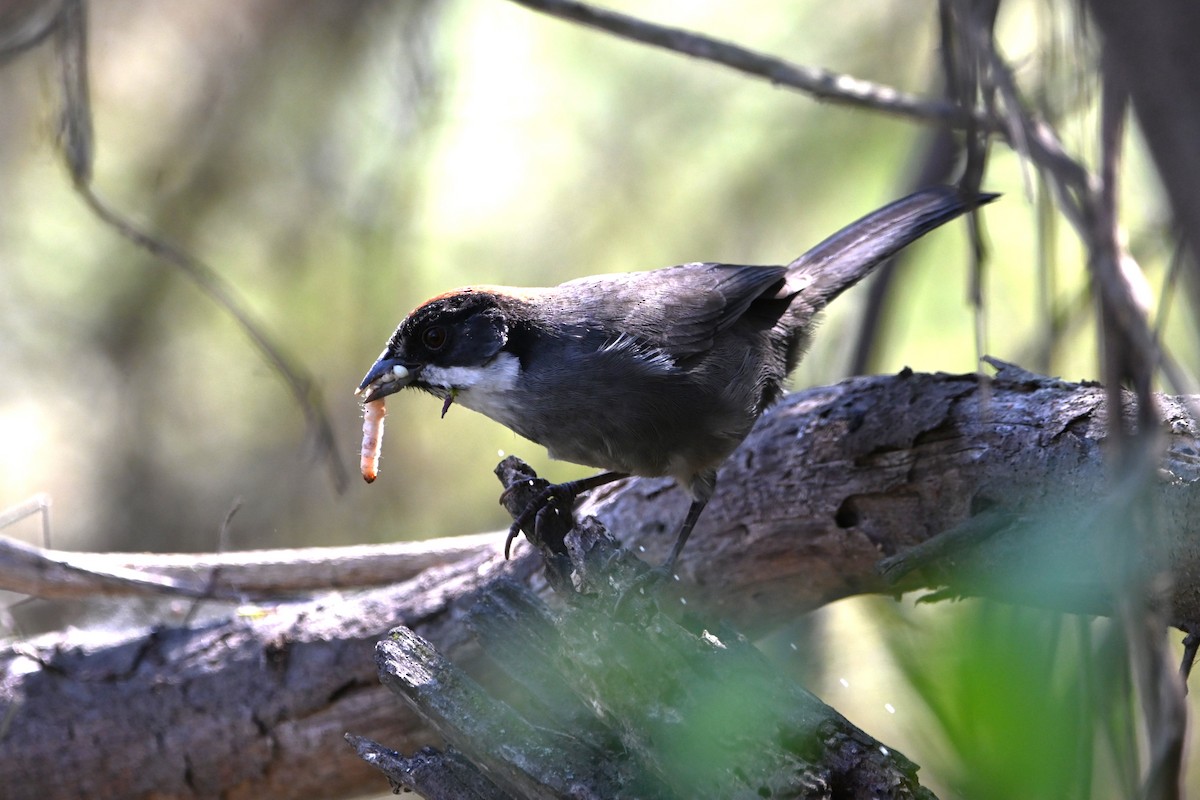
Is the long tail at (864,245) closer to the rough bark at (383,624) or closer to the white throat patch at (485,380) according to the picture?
the rough bark at (383,624)

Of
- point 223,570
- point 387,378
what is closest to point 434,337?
point 387,378

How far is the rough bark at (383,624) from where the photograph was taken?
11.4ft

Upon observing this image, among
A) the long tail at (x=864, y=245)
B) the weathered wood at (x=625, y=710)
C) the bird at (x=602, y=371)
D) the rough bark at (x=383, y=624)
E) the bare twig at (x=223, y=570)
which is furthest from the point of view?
the long tail at (x=864, y=245)

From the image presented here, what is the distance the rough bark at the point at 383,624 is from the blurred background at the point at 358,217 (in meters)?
3.86

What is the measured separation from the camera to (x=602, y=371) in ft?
11.9

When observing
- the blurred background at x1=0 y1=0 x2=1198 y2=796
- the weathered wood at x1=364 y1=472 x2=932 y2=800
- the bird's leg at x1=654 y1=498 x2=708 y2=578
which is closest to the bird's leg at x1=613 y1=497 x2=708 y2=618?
the bird's leg at x1=654 y1=498 x2=708 y2=578

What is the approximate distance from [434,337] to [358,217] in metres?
4.75

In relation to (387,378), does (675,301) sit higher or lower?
higher

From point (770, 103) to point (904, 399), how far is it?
5311 millimetres

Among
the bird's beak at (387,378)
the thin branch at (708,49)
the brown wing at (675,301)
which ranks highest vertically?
the thin branch at (708,49)

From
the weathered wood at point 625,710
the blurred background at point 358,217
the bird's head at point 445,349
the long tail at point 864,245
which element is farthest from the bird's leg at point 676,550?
the blurred background at point 358,217

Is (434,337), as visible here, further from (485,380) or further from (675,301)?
(675,301)

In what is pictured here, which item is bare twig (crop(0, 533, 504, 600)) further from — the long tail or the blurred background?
the blurred background

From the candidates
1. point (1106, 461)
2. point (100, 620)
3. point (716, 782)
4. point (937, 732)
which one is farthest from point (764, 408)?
point (100, 620)
